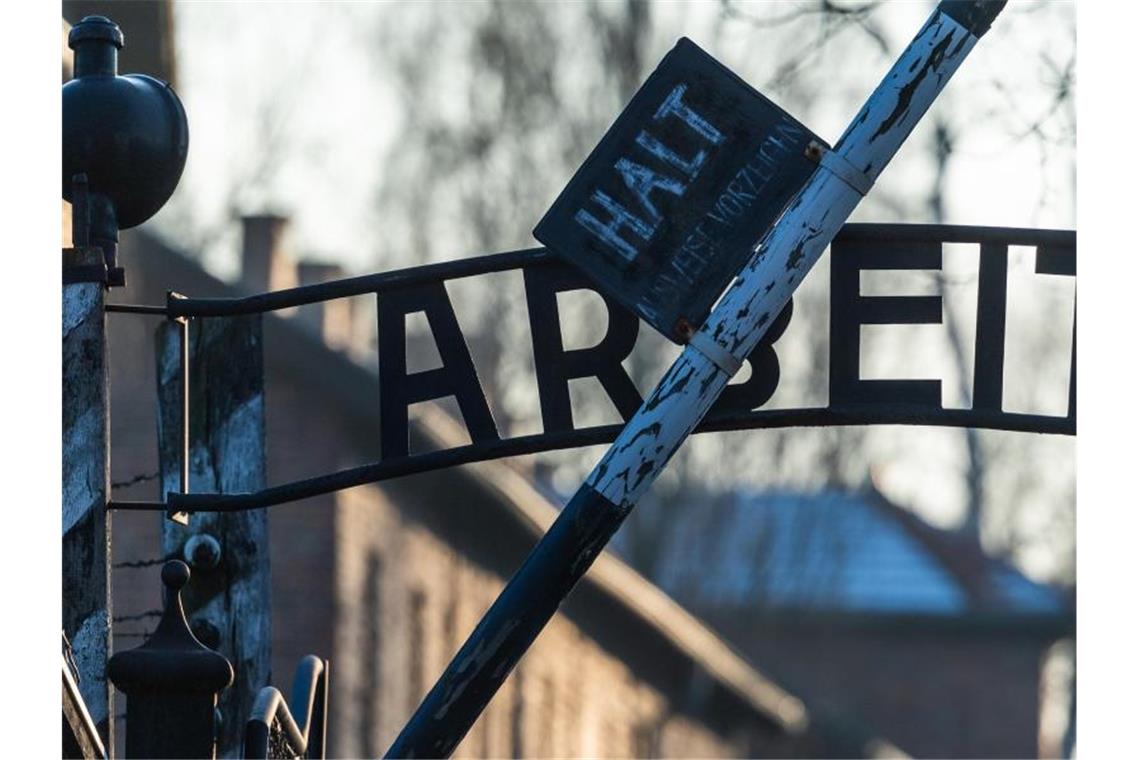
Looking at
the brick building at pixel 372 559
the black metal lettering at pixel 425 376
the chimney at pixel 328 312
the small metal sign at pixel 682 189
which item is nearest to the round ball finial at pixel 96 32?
the black metal lettering at pixel 425 376

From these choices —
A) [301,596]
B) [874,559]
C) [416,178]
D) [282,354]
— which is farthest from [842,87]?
[874,559]

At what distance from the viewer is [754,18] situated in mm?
5938

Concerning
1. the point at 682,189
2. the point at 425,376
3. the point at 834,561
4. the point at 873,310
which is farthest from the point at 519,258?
the point at 834,561

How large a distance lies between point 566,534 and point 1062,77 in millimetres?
3114

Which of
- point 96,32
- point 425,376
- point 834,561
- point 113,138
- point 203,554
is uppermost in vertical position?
point 834,561

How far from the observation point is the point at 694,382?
363 centimetres

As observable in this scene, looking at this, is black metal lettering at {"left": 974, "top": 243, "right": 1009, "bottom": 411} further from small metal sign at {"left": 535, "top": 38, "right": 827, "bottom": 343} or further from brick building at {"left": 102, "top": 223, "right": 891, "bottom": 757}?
brick building at {"left": 102, "top": 223, "right": 891, "bottom": 757}

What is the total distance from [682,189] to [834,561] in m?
28.7

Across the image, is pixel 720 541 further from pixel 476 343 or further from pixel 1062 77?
pixel 1062 77

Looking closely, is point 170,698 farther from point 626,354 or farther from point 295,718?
point 626,354

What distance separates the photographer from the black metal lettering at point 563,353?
457 cm

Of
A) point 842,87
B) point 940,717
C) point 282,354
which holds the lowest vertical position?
point 940,717

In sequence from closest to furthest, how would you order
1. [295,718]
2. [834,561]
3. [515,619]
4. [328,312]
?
[515,619]
[295,718]
[328,312]
[834,561]

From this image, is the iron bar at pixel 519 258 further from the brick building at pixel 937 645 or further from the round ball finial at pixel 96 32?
the brick building at pixel 937 645
